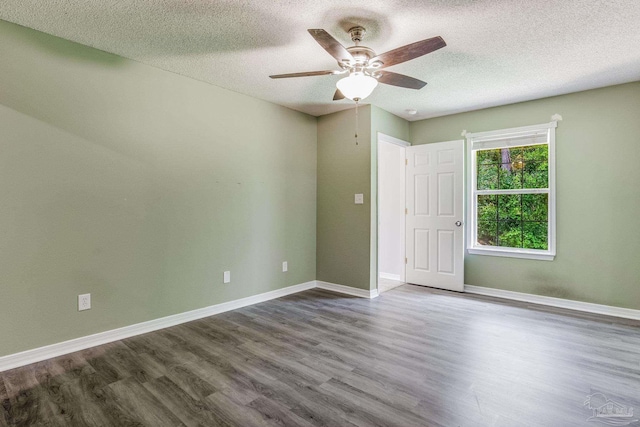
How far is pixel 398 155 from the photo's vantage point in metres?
5.26

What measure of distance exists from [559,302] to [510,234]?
0.91 meters

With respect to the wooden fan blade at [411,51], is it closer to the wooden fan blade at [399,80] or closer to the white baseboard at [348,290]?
the wooden fan blade at [399,80]

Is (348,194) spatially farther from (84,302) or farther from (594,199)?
(84,302)

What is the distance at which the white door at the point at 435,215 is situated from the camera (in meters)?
4.41

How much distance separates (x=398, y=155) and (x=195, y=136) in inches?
123

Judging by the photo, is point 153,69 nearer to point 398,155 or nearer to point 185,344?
point 185,344

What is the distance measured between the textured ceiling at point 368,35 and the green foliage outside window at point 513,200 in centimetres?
91

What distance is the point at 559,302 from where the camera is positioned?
149 inches

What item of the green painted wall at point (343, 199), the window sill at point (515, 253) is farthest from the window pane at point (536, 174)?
the green painted wall at point (343, 199)

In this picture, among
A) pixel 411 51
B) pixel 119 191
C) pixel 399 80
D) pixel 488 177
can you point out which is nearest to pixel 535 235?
pixel 488 177

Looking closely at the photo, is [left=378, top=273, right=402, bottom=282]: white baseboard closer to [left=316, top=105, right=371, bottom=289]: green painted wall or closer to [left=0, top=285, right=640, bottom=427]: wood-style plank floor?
[left=316, top=105, right=371, bottom=289]: green painted wall

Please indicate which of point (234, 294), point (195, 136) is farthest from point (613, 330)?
point (195, 136)

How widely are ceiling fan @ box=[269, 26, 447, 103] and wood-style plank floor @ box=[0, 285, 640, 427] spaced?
6.40ft

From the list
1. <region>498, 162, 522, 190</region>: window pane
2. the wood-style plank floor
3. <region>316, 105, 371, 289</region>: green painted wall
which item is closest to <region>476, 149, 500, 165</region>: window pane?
<region>498, 162, 522, 190</region>: window pane
